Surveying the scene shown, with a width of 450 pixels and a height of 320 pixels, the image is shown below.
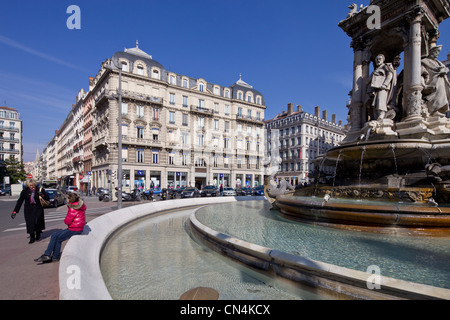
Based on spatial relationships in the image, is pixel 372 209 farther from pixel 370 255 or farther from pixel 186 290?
pixel 186 290

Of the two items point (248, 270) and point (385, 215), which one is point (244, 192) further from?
point (248, 270)

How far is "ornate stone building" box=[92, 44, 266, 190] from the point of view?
3344cm

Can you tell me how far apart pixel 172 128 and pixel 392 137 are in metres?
33.6

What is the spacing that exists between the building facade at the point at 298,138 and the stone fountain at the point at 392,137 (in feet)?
139

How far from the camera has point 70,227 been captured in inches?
170

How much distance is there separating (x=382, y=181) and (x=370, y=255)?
485 centimetres

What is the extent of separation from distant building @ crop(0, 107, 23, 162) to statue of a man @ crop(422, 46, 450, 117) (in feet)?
265

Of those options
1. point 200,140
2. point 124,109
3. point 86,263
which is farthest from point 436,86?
point 200,140

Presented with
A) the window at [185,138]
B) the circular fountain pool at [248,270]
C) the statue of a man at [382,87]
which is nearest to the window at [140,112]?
the window at [185,138]

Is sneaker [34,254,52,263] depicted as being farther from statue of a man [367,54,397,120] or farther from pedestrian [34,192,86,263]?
statue of a man [367,54,397,120]

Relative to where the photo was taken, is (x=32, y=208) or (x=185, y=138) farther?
(x=185, y=138)

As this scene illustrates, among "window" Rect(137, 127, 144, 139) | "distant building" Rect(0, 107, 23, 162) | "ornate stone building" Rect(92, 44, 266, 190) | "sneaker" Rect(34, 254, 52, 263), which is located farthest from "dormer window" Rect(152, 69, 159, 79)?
"distant building" Rect(0, 107, 23, 162)

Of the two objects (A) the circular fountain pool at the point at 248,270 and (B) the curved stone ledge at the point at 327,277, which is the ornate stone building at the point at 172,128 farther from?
(B) the curved stone ledge at the point at 327,277

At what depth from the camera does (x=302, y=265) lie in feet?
9.50
